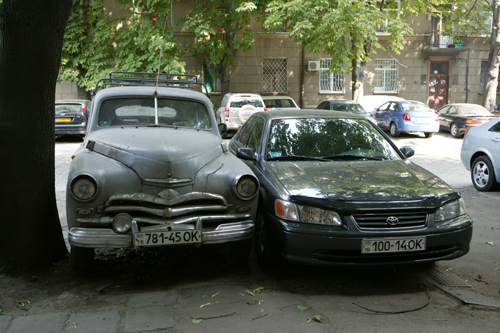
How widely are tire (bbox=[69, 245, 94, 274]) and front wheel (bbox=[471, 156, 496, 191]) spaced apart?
7065 mm

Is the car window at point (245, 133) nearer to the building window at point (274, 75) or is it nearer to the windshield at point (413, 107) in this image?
the windshield at point (413, 107)

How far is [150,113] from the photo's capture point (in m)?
6.43


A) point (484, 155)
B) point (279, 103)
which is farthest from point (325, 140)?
point (279, 103)

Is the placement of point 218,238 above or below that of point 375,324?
above

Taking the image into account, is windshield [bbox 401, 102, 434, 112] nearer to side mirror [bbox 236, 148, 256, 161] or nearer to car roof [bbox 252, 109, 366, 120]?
car roof [bbox 252, 109, 366, 120]

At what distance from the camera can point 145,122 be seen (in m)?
6.32

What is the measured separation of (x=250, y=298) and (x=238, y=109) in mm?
16571

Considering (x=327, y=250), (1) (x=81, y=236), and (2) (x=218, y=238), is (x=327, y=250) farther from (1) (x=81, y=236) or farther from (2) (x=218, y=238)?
(1) (x=81, y=236)

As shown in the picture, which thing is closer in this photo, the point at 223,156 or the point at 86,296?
the point at 86,296

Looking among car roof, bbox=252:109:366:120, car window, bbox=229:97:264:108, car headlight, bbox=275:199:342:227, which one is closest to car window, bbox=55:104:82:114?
car window, bbox=229:97:264:108

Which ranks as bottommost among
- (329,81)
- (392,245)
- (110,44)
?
(392,245)

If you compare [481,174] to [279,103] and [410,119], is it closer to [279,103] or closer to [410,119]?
[410,119]

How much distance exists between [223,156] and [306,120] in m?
1.36

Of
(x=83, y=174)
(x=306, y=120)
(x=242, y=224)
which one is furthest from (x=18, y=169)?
(x=306, y=120)
